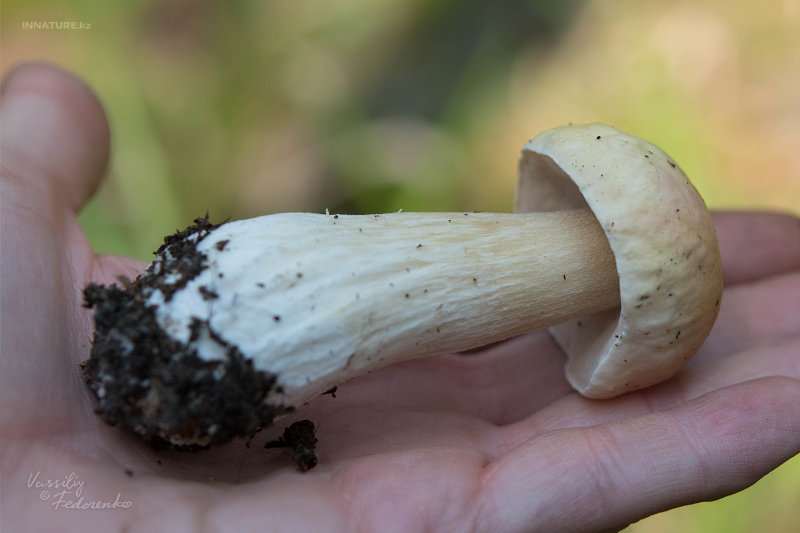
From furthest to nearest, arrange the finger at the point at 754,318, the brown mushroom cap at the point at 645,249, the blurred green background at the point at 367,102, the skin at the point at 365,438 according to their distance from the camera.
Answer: the blurred green background at the point at 367,102
the finger at the point at 754,318
the brown mushroom cap at the point at 645,249
the skin at the point at 365,438

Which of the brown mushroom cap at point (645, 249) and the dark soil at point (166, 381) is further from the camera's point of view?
the brown mushroom cap at point (645, 249)

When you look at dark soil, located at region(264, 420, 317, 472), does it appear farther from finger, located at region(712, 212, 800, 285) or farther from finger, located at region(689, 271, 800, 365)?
finger, located at region(712, 212, 800, 285)

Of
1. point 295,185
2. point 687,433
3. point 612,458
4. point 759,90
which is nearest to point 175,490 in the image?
point 612,458

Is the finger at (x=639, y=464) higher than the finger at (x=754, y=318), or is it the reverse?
the finger at (x=754, y=318)

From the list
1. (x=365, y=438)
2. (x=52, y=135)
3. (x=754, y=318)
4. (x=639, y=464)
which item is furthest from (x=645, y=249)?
(x=52, y=135)

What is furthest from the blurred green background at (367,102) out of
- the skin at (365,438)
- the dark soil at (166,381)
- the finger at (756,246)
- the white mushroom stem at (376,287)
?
the dark soil at (166,381)

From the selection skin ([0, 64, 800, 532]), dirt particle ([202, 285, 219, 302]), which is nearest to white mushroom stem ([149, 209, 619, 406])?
dirt particle ([202, 285, 219, 302])

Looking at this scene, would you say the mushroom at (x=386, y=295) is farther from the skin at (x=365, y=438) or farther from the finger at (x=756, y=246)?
the finger at (x=756, y=246)

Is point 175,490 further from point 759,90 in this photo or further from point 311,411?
point 759,90
